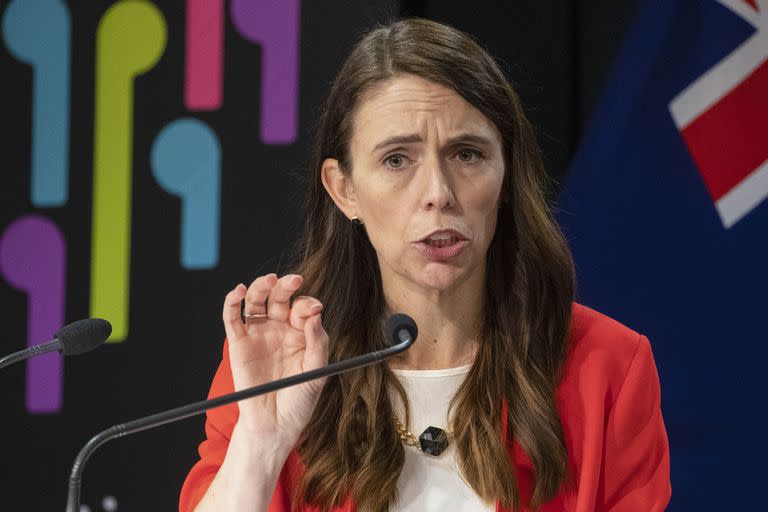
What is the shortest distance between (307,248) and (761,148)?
1231 millimetres

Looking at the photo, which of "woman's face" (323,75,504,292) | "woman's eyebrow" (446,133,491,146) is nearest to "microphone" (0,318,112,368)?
"woman's face" (323,75,504,292)

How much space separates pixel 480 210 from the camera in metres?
2.01

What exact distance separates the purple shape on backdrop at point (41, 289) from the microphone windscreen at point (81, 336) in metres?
1.66

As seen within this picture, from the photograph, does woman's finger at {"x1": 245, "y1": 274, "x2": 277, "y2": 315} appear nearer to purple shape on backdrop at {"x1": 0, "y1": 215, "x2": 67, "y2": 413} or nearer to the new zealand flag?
the new zealand flag

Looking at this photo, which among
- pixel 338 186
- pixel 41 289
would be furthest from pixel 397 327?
pixel 41 289

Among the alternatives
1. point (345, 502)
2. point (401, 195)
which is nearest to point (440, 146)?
point (401, 195)

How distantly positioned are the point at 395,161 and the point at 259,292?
44cm

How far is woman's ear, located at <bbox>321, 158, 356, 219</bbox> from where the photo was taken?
2193mm

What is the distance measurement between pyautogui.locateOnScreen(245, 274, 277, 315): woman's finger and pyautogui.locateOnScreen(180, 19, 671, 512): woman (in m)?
0.02

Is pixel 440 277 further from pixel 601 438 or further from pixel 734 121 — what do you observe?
pixel 734 121

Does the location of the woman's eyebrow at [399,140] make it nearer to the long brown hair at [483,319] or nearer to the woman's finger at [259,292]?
the long brown hair at [483,319]

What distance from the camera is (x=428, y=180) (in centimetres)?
198

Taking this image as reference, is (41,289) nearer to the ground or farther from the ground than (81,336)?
nearer to the ground

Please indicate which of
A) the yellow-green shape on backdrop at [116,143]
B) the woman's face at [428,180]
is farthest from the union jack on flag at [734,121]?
the yellow-green shape on backdrop at [116,143]
